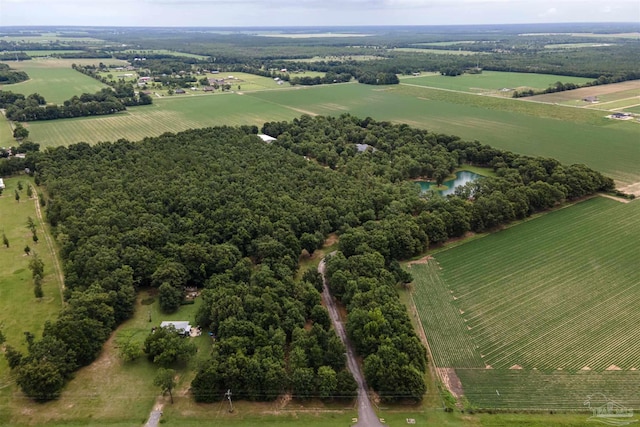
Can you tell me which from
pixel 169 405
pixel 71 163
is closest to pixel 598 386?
pixel 169 405

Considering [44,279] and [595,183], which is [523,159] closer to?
[595,183]

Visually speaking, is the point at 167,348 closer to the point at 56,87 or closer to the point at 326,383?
the point at 326,383

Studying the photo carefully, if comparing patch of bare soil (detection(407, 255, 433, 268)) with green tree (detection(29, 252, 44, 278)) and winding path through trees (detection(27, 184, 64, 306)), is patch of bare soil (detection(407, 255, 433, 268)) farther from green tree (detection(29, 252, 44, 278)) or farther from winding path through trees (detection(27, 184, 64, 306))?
green tree (detection(29, 252, 44, 278))

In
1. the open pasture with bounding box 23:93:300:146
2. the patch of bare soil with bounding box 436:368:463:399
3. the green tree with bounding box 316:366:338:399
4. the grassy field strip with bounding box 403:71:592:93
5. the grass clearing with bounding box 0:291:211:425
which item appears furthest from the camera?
the grassy field strip with bounding box 403:71:592:93

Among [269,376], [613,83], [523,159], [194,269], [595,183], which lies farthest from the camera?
[613,83]

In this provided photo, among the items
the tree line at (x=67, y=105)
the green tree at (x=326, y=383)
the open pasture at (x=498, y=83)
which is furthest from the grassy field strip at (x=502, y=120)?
the green tree at (x=326, y=383)

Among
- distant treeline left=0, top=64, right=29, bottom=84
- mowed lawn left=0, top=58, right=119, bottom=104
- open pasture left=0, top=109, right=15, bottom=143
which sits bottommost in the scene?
open pasture left=0, top=109, right=15, bottom=143

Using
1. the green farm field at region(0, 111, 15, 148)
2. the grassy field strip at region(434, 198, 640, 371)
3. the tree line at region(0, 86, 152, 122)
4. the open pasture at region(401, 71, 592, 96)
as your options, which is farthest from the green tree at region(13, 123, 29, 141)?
the open pasture at region(401, 71, 592, 96)

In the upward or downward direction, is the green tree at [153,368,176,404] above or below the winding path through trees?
above
